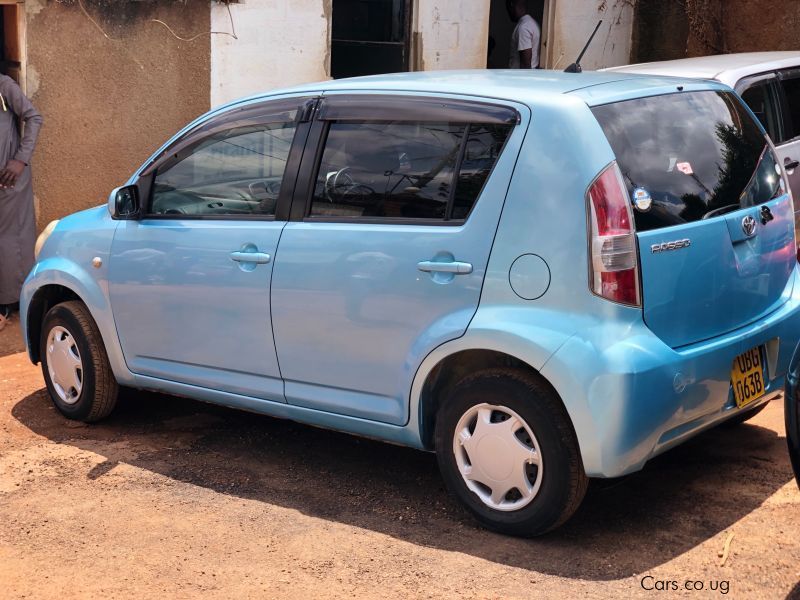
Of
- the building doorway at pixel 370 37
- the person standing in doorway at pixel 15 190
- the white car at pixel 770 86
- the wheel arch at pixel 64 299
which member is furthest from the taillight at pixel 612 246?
the building doorway at pixel 370 37

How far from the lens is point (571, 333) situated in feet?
12.9

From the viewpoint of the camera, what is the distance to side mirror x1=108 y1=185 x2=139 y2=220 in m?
5.40

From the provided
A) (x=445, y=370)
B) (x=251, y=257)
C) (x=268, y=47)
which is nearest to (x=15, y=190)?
(x=268, y=47)

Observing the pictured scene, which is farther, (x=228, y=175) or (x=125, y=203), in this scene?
(x=125, y=203)

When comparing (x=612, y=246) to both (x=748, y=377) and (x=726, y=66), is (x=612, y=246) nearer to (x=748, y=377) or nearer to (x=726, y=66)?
(x=748, y=377)

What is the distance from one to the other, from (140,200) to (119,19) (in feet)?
13.1

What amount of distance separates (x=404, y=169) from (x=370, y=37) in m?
7.71

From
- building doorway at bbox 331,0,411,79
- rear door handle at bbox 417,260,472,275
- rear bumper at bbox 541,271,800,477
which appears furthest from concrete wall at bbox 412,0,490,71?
rear bumper at bbox 541,271,800,477

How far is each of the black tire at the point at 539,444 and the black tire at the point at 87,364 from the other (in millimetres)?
2118

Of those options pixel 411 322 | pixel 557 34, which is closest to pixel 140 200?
pixel 411 322

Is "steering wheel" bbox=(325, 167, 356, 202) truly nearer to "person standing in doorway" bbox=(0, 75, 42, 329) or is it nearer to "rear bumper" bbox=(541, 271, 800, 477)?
"rear bumper" bbox=(541, 271, 800, 477)

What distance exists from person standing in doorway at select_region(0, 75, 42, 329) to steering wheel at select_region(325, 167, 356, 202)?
3.89 metres

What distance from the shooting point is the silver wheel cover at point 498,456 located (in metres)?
4.13

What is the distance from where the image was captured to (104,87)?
8.92m
